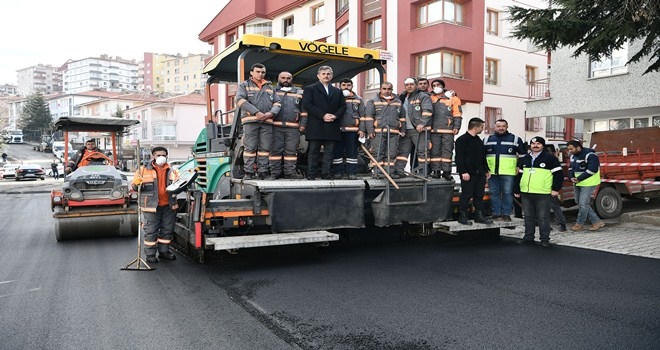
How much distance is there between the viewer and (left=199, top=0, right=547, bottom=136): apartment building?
24.6 meters

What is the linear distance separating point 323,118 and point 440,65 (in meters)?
18.5

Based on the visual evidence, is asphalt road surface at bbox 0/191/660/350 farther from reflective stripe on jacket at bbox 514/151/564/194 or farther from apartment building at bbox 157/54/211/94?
apartment building at bbox 157/54/211/94

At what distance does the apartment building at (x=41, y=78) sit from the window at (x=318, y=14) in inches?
6411

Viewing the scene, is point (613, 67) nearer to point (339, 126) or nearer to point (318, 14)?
point (339, 126)

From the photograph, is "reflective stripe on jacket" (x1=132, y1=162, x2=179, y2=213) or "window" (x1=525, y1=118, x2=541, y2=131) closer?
"reflective stripe on jacket" (x1=132, y1=162, x2=179, y2=213)

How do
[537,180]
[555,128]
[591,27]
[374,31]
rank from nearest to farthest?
1. [537,180]
2. [591,27]
3. [374,31]
4. [555,128]

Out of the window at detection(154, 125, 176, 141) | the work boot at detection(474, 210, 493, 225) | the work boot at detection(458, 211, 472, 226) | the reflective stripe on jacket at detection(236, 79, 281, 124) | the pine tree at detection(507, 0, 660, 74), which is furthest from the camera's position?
the window at detection(154, 125, 176, 141)

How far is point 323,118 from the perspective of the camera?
23.6 feet

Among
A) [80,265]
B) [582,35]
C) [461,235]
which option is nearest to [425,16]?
[582,35]

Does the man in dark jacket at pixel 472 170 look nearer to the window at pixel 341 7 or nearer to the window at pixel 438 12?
the window at pixel 438 12

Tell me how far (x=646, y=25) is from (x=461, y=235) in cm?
433

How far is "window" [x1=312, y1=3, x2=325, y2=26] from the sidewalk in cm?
2351

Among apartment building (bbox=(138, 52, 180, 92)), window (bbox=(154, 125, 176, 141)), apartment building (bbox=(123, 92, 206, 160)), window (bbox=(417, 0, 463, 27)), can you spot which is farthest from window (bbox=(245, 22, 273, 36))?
apartment building (bbox=(138, 52, 180, 92))

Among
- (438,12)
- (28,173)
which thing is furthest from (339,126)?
(28,173)
